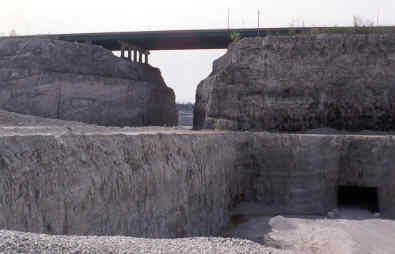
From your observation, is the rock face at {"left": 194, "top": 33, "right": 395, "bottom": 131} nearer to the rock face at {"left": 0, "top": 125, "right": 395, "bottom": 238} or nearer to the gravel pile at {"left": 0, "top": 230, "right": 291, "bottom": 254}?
the rock face at {"left": 0, "top": 125, "right": 395, "bottom": 238}

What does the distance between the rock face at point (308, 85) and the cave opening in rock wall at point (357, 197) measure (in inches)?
82.8

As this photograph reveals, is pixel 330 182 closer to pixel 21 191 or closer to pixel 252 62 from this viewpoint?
pixel 252 62

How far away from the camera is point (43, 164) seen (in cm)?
470

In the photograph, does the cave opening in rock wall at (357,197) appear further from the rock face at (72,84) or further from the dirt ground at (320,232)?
the rock face at (72,84)

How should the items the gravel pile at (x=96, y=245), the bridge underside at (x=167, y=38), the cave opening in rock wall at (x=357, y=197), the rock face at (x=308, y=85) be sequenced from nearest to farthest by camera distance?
1. the gravel pile at (x=96, y=245)
2. the cave opening in rock wall at (x=357, y=197)
3. the rock face at (x=308, y=85)
4. the bridge underside at (x=167, y=38)

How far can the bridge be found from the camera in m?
21.5

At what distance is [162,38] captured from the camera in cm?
2256

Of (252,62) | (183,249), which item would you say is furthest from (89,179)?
(252,62)

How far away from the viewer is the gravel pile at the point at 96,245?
2764mm

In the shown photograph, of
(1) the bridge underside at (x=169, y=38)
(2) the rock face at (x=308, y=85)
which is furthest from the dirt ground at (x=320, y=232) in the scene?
(1) the bridge underside at (x=169, y=38)

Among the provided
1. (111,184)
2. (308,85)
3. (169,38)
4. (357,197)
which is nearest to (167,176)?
(111,184)

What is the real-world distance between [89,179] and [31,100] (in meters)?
12.6

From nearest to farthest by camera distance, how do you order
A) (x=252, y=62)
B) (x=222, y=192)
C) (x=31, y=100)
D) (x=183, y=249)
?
1. (x=183, y=249)
2. (x=222, y=192)
3. (x=252, y=62)
4. (x=31, y=100)

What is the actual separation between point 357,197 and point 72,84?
11.8m
